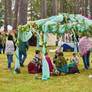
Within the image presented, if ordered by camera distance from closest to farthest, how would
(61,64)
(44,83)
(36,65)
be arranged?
(44,83) < (61,64) < (36,65)

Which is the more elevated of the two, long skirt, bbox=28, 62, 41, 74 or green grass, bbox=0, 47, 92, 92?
long skirt, bbox=28, 62, 41, 74

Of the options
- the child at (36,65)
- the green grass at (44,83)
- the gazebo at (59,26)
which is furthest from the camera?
the child at (36,65)

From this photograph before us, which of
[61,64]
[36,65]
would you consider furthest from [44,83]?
[36,65]

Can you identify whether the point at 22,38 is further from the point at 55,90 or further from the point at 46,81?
the point at 55,90

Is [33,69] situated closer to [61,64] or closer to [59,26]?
[61,64]

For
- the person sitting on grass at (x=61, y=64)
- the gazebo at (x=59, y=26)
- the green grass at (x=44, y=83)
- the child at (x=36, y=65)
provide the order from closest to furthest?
the green grass at (x=44, y=83) → the gazebo at (x=59, y=26) → the person sitting on grass at (x=61, y=64) → the child at (x=36, y=65)

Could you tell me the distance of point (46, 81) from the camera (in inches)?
392

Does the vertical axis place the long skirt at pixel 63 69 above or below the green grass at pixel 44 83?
above

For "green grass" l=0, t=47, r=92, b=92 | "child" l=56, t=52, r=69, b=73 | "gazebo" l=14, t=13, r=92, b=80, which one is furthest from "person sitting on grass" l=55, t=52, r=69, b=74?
"gazebo" l=14, t=13, r=92, b=80

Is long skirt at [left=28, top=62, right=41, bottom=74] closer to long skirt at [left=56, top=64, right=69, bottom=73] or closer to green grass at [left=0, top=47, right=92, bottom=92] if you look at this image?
green grass at [left=0, top=47, right=92, bottom=92]

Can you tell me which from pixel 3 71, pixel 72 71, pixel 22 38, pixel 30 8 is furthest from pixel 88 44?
pixel 30 8

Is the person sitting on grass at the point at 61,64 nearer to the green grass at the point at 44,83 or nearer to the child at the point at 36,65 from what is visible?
the green grass at the point at 44,83

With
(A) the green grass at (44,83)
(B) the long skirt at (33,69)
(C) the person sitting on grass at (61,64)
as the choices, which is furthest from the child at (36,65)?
(C) the person sitting on grass at (61,64)

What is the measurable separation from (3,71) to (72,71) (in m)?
3.08
